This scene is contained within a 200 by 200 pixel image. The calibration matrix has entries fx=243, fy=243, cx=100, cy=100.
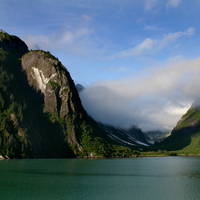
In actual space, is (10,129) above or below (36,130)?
above

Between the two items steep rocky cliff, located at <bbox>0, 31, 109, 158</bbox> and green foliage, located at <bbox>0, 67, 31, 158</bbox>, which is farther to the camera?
steep rocky cliff, located at <bbox>0, 31, 109, 158</bbox>

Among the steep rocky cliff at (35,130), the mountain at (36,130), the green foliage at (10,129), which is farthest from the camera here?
the steep rocky cliff at (35,130)

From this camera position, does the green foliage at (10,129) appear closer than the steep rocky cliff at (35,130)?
Yes

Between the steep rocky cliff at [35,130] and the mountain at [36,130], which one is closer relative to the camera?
the mountain at [36,130]

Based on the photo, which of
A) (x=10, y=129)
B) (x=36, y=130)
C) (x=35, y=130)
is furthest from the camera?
(x=36, y=130)

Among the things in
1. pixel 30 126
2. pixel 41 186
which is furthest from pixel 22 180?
pixel 30 126

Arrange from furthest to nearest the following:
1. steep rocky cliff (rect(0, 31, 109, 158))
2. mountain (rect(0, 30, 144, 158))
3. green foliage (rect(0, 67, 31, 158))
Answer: steep rocky cliff (rect(0, 31, 109, 158)), mountain (rect(0, 30, 144, 158)), green foliage (rect(0, 67, 31, 158))

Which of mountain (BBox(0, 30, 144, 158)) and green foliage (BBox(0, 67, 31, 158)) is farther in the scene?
mountain (BBox(0, 30, 144, 158))

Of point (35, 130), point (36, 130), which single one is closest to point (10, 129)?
point (35, 130)

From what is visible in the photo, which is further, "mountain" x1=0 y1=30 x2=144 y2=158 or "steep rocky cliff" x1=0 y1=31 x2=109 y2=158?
"steep rocky cliff" x1=0 y1=31 x2=109 y2=158

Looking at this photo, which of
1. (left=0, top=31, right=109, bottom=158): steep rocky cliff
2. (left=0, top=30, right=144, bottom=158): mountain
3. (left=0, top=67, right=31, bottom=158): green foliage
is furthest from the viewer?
(left=0, top=31, right=109, bottom=158): steep rocky cliff

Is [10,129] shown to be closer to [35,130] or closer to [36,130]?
[35,130]

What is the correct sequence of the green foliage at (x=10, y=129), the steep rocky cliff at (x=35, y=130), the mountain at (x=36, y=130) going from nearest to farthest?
the green foliage at (x=10, y=129) < the mountain at (x=36, y=130) < the steep rocky cliff at (x=35, y=130)

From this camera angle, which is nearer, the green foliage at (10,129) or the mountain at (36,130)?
the green foliage at (10,129)
